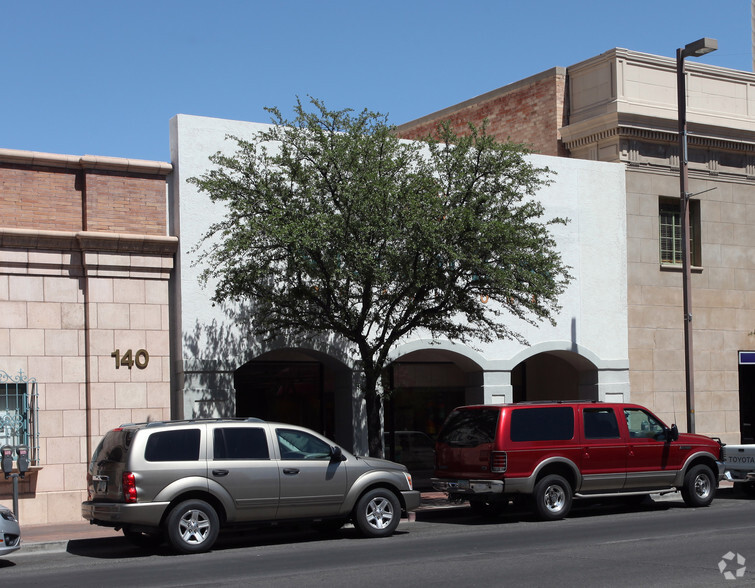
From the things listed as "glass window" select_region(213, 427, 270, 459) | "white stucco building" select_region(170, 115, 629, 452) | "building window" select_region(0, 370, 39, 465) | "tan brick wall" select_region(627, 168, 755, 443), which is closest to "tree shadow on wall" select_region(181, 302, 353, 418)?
"white stucco building" select_region(170, 115, 629, 452)

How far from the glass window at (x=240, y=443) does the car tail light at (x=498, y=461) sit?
3.88m

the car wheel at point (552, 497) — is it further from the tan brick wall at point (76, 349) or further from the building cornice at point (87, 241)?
the building cornice at point (87, 241)

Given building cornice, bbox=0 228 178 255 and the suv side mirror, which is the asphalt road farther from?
building cornice, bbox=0 228 178 255

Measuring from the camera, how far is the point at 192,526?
13109 mm

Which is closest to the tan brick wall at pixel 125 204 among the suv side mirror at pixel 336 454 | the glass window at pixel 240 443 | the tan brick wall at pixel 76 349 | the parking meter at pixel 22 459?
the tan brick wall at pixel 76 349

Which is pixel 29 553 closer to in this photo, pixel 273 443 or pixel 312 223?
pixel 273 443

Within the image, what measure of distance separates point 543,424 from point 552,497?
1.16 m

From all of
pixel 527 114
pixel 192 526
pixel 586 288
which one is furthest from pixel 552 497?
pixel 527 114

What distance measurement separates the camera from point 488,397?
23.0 metres

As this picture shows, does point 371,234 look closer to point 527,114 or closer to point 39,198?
point 39,198

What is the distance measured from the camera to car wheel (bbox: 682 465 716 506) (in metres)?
17.8

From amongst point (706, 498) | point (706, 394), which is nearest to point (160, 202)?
point (706, 498)

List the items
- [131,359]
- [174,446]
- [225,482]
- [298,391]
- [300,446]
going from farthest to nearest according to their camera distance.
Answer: [298,391], [131,359], [300,446], [225,482], [174,446]

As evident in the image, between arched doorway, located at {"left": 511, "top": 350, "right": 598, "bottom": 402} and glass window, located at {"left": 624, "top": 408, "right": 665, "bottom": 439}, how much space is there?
6.29m
